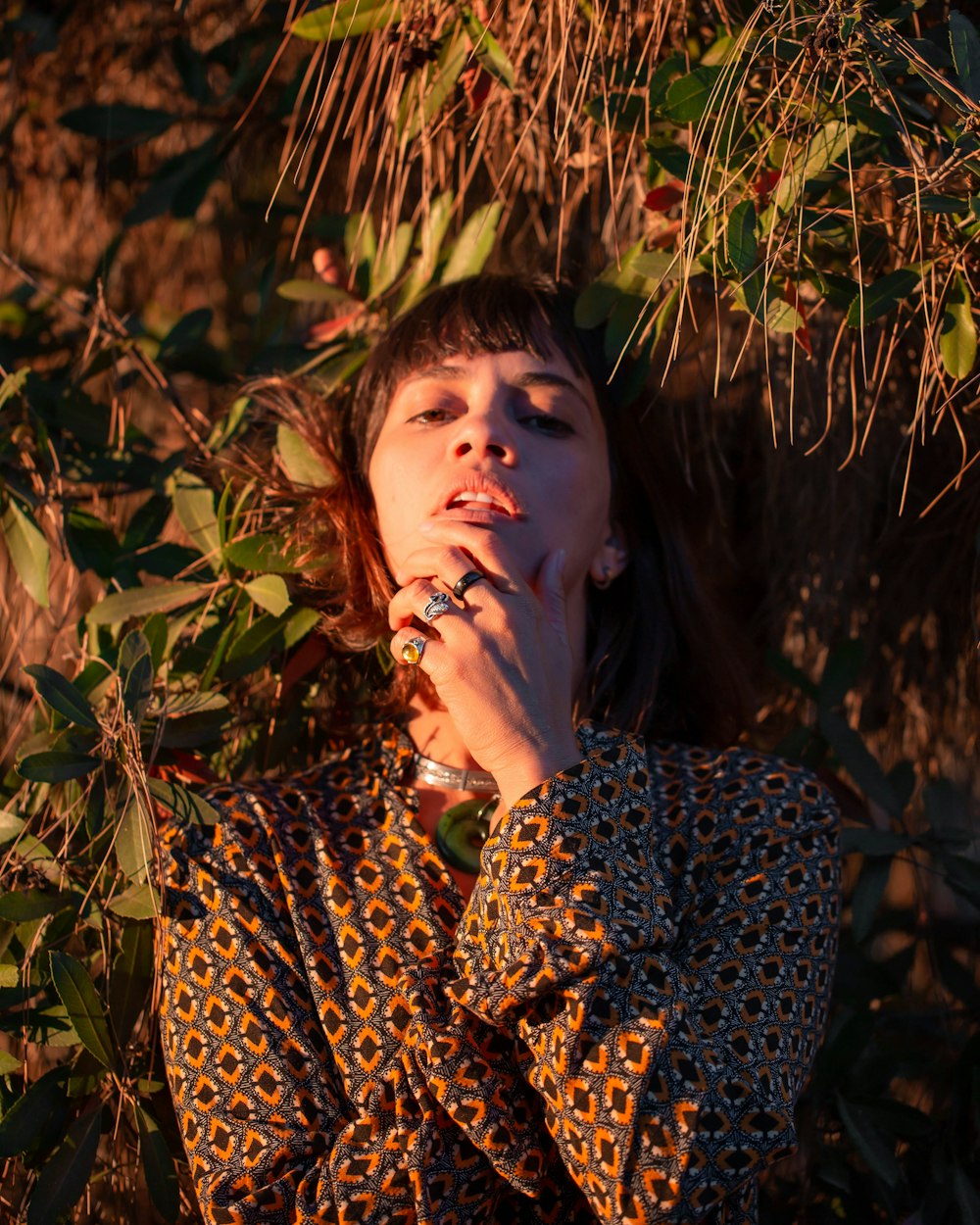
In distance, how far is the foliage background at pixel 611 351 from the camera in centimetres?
126

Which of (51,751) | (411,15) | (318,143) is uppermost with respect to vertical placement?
(318,143)

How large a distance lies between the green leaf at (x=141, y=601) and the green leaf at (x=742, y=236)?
763 mm

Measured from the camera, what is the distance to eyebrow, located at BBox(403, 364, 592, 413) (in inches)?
54.3

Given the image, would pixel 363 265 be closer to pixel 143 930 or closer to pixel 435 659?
pixel 435 659

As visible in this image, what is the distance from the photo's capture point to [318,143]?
210cm

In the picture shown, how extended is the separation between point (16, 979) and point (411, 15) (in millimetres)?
1222

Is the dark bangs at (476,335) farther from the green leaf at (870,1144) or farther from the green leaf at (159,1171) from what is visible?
the green leaf at (870,1144)

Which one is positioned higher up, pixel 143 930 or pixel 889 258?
pixel 889 258

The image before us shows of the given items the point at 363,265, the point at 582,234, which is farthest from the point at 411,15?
the point at 582,234

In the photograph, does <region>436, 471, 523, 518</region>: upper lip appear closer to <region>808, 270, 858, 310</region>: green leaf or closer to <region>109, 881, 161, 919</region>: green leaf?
<region>808, 270, 858, 310</region>: green leaf

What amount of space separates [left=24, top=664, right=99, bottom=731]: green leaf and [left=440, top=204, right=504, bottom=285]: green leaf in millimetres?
722

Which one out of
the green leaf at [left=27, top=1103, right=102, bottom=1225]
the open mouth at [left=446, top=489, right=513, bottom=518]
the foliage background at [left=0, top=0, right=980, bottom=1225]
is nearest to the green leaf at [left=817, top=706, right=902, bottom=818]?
the foliage background at [left=0, top=0, right=980, bottom=1225]

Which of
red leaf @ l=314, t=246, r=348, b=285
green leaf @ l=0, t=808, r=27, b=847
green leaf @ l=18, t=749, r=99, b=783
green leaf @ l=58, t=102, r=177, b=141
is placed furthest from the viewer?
green leaf @ l=58, t=102, r=177, b=141

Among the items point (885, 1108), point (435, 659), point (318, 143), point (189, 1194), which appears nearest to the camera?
point (435, 659)
